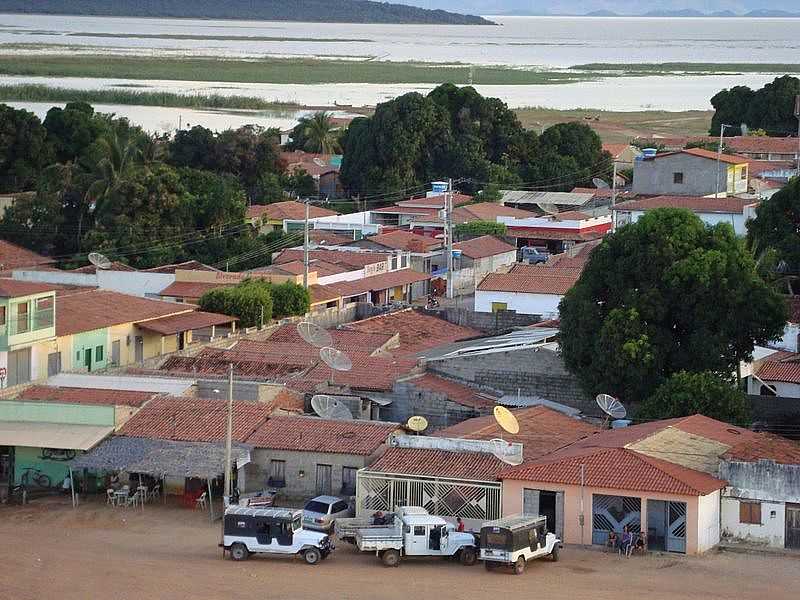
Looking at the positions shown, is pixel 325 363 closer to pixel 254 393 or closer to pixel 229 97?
pixel 254 393

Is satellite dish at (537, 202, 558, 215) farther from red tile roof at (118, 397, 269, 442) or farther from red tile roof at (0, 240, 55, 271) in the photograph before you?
red tile roof at (118, 397, 269, 442)

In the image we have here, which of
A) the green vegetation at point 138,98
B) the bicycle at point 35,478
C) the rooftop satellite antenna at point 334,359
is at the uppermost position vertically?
the green vegetation at point 138,98

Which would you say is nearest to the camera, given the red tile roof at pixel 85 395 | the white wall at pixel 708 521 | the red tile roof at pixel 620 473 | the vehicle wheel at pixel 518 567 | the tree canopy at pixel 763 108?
the vehicle wheel at pixel 518 567

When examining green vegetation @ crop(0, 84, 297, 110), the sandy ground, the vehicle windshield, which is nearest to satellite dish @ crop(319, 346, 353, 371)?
the vehicle windshield

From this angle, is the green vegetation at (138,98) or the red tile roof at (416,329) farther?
the green vegetation at (138,98)

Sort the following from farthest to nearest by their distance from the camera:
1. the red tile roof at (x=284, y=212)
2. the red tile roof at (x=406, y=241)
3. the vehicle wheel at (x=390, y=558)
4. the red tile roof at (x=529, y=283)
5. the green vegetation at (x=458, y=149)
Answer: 1. the green vegetation at (x=458, y=149)
2. the red tile roof at (x=284, y=212)
3. the red tile roof at (x=406, y=241)
4. the red tile roof at (x=529, y=283)
5. the vehicle wheel at (x=390, y=558)

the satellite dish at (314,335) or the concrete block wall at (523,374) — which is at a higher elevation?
the satellite dish at (314,335)

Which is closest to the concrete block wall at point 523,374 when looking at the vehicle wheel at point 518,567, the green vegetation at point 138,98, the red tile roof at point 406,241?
the vehicle wheel at point 518,567

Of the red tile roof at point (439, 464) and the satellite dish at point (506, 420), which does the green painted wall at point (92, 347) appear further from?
the satellite dish at point (506, 420)
